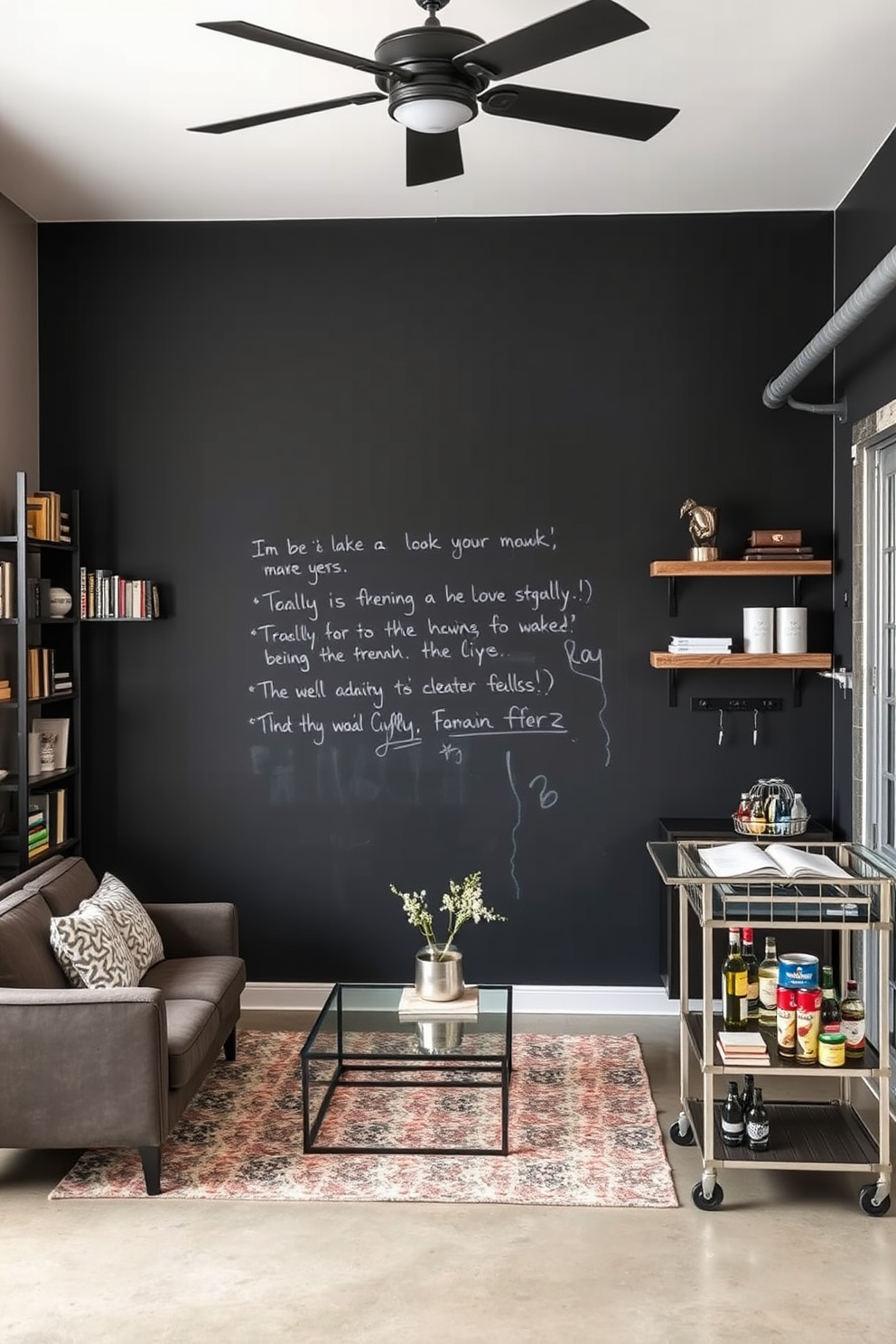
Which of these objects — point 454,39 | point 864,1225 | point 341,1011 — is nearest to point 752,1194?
point 864,1225

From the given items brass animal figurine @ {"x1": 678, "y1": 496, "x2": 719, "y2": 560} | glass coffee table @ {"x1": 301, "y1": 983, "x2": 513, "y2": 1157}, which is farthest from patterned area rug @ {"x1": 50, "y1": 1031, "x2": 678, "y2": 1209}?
brass animal figurine @ {"x1": 678, "y1": 496, "x2": 719, "y2": 560}

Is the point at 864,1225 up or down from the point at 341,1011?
down

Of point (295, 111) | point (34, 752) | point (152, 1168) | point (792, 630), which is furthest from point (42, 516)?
point (792, 630)

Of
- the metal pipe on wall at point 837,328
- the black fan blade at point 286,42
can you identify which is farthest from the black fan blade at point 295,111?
the metal pipe on wall at point 837,328

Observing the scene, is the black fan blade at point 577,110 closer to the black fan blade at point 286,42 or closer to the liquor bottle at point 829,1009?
the black fan blade at point 286,42

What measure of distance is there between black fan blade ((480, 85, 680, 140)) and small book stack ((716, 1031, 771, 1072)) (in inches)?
91.8

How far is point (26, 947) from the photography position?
11.5ft

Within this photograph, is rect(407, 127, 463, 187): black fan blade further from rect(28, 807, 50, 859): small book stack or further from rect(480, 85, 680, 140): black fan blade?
rect(28, 807, 50, 859): small book stack

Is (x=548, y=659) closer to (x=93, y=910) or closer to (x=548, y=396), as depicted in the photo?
(x=548, y=396)

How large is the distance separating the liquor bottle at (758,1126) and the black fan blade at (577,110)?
250 centimetres

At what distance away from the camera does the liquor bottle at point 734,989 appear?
11.1ft

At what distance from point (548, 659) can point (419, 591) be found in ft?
1.97

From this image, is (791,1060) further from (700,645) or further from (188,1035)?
(700,645)

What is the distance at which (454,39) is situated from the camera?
2570mm
